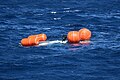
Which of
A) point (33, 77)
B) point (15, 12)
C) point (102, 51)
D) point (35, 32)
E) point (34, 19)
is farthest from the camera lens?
point (15, 12)

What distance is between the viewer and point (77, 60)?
37406mm

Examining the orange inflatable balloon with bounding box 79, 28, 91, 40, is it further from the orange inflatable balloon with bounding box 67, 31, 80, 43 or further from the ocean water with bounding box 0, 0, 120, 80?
the ocean water with bounding box 0, 0, 120, 80

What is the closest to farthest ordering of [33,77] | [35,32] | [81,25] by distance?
1. [33,77]
2. [35,32]
3. [81,25]

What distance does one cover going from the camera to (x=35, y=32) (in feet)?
160

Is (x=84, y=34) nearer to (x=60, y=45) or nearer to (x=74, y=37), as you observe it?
(x=74, y=37)

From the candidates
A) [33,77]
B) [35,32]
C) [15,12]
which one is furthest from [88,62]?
[15,12]

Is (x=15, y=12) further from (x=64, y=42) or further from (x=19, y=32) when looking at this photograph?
(x=64, y=42)

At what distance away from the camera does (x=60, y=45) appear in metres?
42.6

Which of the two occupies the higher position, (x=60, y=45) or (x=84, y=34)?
(x=84, y=34)

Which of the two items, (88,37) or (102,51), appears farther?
(88,37)

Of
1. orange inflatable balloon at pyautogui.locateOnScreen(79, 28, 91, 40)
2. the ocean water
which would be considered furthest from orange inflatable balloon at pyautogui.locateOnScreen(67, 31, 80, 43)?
the ocean water

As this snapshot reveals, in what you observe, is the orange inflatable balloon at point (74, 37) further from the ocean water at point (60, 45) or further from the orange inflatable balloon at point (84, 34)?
the ocean water at point (60, 45)

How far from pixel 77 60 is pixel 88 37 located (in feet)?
21.7

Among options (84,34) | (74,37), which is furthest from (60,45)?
(84,34)
